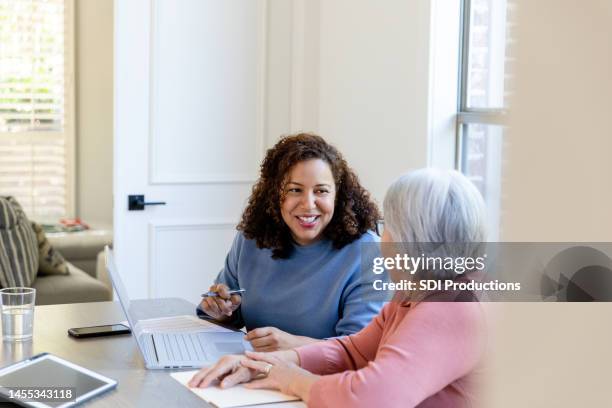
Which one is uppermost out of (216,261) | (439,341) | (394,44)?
(394,44)

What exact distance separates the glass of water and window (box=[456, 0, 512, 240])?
1.83 metres

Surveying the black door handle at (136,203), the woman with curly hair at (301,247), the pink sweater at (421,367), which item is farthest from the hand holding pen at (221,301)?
the black door handle at (136,203)

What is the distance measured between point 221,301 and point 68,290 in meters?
2.15

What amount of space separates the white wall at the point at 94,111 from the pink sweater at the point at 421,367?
477cm

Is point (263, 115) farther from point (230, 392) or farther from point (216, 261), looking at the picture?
point (230, 392)

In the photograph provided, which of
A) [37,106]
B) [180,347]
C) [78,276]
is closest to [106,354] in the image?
[180,347]

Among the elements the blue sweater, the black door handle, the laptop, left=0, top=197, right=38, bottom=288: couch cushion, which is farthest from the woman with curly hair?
left=0, top=197, right=38, bottom=288: couch cushion

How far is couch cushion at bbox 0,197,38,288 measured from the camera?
3939 mm

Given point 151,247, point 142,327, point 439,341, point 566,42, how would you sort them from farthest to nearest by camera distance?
point 151,247, point 142,327, point 439,341, point 566,42

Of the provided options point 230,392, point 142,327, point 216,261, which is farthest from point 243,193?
point 230,392

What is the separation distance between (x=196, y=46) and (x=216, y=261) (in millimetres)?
1056

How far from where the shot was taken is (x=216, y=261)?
165 inches

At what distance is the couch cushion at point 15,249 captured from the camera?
394 centimetres

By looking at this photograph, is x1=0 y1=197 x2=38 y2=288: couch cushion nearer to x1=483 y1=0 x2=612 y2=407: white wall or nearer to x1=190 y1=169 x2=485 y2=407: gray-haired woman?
x1=190 y1=169 x2=485 y2=407: gray-haired woman
